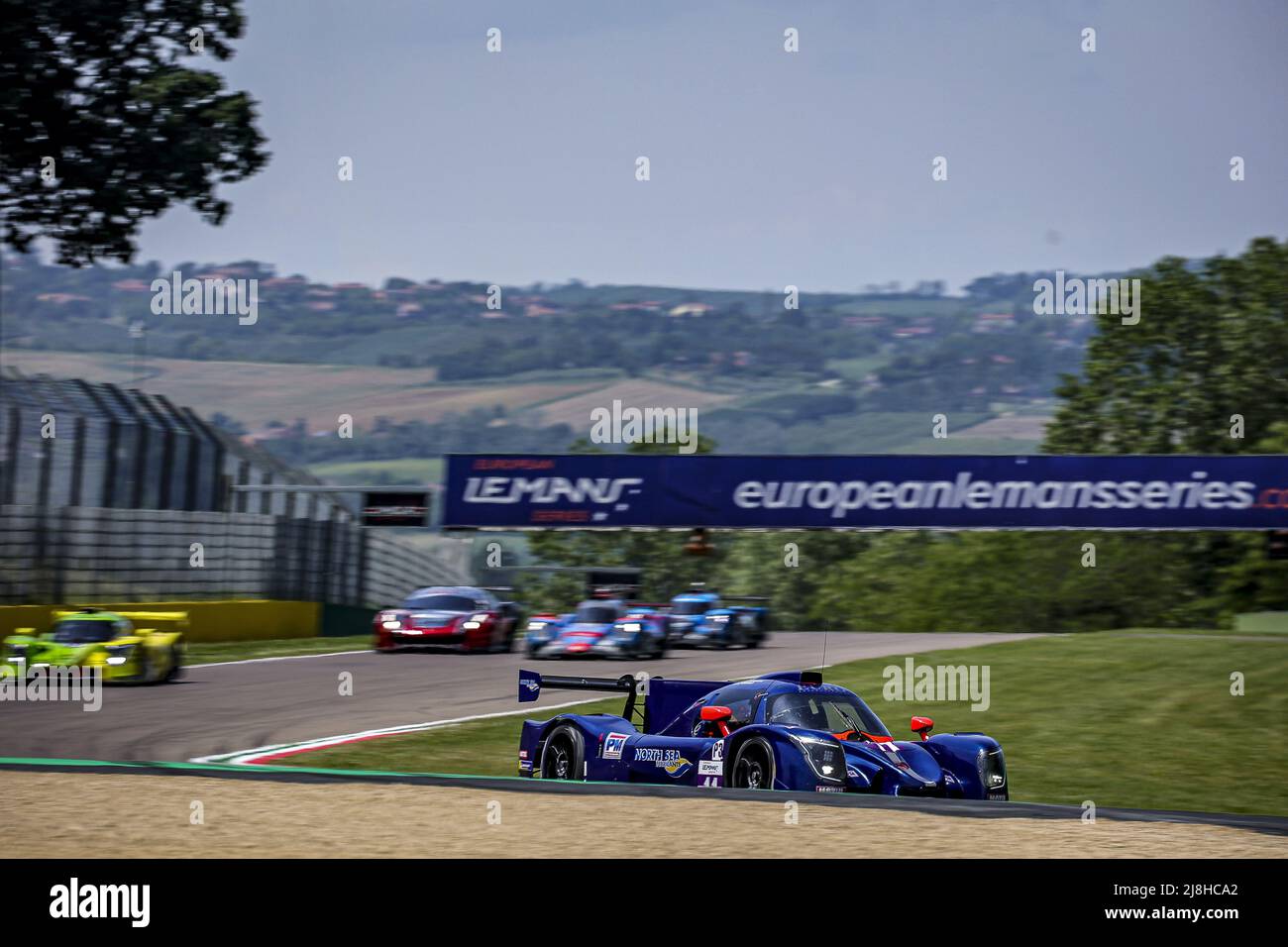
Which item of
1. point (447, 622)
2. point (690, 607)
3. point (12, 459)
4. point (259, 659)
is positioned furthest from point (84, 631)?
point (690, 607)

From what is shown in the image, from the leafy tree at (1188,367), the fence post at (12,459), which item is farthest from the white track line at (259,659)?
the leafy tree at (1188,367)

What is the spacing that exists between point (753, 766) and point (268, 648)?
17489mm

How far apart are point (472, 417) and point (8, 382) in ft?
313

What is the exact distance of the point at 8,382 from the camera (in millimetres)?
23703

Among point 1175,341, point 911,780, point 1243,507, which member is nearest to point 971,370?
point 1175,341

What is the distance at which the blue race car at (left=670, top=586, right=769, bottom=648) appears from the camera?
28297 millimetres

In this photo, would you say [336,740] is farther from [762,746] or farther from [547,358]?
[547,358]

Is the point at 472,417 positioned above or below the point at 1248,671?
above

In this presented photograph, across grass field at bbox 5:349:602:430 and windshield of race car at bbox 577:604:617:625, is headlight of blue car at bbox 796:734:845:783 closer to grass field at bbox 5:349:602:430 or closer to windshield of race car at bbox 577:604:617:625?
windshield of race car at bbox 577:604:617:625

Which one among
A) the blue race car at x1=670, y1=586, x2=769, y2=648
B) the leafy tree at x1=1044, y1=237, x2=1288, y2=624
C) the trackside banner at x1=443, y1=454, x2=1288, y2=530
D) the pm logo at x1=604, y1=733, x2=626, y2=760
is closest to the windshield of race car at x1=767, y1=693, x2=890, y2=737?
the pm logo at x1=604, y1=733, x2=626, y2=760

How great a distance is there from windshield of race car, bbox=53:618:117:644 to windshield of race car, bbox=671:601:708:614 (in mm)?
11921

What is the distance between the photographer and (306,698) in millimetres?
18328
